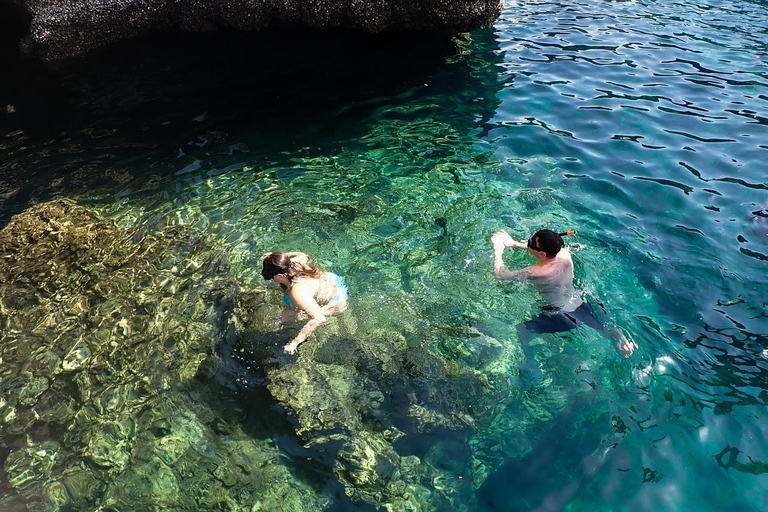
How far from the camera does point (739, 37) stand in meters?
11.7

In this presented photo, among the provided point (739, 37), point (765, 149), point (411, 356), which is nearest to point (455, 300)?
point (411, 356)

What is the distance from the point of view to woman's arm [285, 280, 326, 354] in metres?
5.04

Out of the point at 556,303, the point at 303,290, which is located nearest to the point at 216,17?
the point at 303,290

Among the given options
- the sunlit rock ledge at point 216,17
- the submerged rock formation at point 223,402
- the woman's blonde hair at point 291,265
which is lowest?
A: the submerged rock formation at point 223,402

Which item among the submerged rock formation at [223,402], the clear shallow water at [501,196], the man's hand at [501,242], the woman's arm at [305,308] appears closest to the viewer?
the submerged rock formation at [223,402]

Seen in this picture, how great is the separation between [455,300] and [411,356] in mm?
965

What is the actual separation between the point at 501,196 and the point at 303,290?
11.7 feet

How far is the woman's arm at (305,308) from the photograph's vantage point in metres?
5.04

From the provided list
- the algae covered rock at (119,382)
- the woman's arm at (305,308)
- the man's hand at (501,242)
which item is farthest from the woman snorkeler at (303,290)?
the man's hand at (501,242)

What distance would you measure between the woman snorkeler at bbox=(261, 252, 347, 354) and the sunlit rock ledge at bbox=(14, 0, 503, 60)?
727 cm

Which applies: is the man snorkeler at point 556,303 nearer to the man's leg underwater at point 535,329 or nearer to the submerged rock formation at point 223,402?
the man's leg underwater at point 535,329

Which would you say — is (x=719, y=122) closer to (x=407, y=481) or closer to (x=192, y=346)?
(x=407, y=481)

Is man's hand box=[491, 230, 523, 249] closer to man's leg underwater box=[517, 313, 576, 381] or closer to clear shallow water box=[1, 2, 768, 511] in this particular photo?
clear shallow water box=[1, 2, 768, 511]

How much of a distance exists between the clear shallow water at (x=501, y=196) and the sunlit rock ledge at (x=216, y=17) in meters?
0.73
